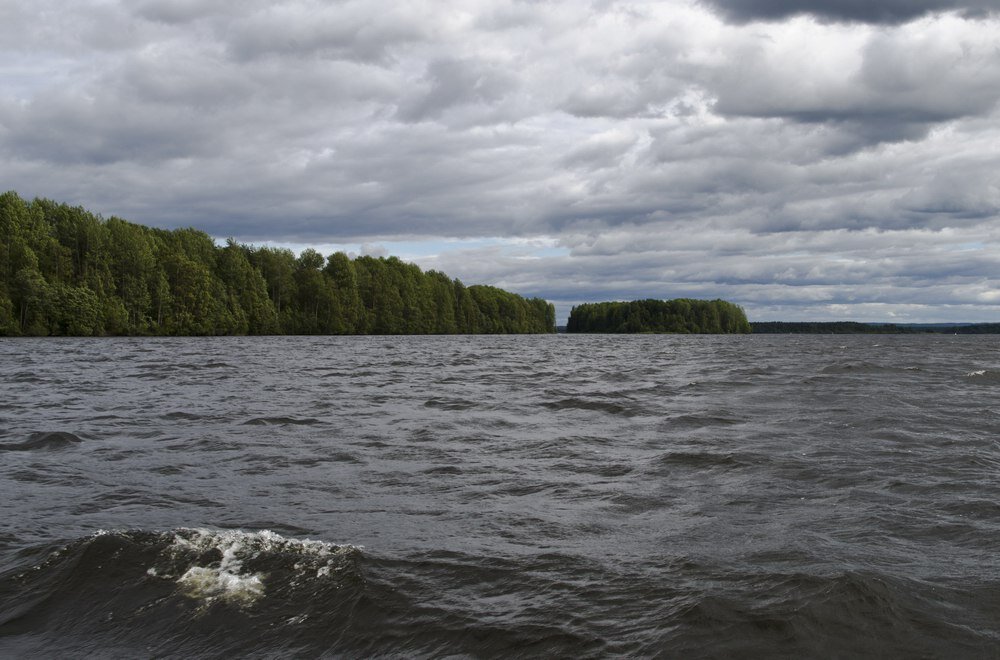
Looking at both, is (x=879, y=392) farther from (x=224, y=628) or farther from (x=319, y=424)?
(x=224, y=628)

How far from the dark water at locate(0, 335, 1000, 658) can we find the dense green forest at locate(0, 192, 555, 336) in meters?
64.3

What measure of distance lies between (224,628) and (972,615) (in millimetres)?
5529

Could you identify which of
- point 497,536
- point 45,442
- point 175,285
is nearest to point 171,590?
point 497,536

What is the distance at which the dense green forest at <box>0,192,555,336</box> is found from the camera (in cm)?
7219

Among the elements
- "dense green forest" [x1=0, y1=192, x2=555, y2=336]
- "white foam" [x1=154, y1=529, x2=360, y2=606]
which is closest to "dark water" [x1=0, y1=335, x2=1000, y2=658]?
"white foam" [x1=154, y1=529, x2=360, y2=606]

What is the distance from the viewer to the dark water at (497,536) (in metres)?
5.39

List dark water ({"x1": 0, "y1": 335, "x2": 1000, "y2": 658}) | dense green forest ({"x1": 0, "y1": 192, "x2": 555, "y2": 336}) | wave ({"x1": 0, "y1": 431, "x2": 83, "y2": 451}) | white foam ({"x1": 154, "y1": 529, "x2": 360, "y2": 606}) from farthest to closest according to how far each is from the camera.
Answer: dense green forest ({"x1": 0, "y1": 192, "x2": 555, "y2": 336})
wave ({"x1": 0, "y1": 431, "x2": 83, "y2": 451})
white foam ({"x1": 154, "y1": 529, "x2": 360, "y2": 606})
dark water ({"x1": 0, "y1": 335, "x2": 1000, "y2": 658})

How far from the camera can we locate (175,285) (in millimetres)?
91625

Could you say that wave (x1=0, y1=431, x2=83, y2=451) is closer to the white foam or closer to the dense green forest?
the white foam

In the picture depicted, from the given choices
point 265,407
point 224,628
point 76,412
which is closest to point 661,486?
point 224,628

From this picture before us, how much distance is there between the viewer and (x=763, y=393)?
23.0 meters

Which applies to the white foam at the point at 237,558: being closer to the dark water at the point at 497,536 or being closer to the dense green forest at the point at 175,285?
the dark water at the point at 497,536

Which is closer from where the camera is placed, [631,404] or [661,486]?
Result: [661,486]

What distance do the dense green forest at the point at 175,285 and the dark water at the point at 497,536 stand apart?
64284mm
